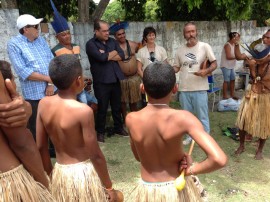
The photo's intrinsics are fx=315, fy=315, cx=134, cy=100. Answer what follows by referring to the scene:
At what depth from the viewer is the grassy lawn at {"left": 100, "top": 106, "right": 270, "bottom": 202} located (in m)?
3.65

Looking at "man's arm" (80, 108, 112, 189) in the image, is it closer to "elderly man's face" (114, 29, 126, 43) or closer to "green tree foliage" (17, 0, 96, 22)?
"elderly man's face" (114, 29, 126, 43)

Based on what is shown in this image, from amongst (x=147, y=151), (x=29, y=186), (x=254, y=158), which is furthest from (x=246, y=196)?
(x=29, y=186)

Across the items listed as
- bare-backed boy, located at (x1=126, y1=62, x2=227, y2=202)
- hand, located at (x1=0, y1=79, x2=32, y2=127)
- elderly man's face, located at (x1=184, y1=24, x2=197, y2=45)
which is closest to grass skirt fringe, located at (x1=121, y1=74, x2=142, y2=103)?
elderly man's face, located at (x1=184, y1=24, x2=197, y2=45)

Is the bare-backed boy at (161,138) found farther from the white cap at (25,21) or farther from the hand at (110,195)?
the white cap at (25,21)

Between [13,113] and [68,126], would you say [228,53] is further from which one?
[13,113]

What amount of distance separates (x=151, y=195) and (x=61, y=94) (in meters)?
1.02

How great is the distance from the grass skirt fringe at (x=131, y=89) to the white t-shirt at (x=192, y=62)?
3.59ft

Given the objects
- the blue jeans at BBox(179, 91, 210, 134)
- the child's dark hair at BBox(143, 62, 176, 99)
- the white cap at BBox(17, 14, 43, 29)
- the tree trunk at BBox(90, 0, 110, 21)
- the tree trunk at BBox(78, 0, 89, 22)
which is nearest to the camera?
the child's dark hair at BBox(143, 62, 176, 99)

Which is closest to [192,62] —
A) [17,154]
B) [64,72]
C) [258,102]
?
[258,102]

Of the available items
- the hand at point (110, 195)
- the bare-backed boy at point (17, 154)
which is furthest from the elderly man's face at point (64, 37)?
the bare-backed boy at point (17, 154)

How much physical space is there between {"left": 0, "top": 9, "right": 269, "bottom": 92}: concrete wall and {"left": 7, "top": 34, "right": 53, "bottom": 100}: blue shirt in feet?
3.27

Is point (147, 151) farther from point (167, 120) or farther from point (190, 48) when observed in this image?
point (190, 48)

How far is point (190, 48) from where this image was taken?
15.2ft

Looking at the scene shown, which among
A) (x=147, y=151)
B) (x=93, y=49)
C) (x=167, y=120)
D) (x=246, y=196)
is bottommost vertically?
(x=246, y=196)
